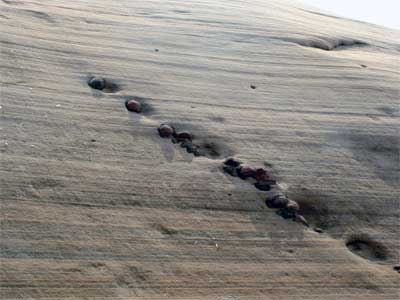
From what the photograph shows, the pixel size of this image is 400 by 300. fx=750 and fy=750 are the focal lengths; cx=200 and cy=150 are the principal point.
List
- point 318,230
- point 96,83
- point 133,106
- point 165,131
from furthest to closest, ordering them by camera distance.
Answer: point 96,83 → point 133,106 → point 165,131 → point 318,230

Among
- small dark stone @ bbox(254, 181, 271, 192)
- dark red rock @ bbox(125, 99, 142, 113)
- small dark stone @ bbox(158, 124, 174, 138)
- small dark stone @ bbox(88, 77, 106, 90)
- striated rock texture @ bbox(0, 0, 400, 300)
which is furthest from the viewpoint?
small dark stone @ bbox(88, 77, 106, 90)

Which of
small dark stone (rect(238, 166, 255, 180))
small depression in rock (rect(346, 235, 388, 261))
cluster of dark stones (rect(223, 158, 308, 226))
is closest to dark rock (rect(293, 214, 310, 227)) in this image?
cluster of dark stones (rect(223, 158, 308, 226))

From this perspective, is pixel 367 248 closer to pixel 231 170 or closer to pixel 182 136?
pixel 231 170

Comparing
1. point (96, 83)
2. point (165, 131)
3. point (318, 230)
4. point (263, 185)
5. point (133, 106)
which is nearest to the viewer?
point (318, 230)

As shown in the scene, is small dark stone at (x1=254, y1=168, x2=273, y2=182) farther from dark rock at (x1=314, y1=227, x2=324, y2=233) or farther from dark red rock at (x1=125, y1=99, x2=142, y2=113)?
dark red rock at (x1=125, y1=99, x2=142, y2=113)

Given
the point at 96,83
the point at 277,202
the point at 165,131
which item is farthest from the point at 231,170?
the point at 96,83

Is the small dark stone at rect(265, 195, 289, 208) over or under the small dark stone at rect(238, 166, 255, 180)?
under

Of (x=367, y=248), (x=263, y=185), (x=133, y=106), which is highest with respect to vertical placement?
(x=133, y=106)
